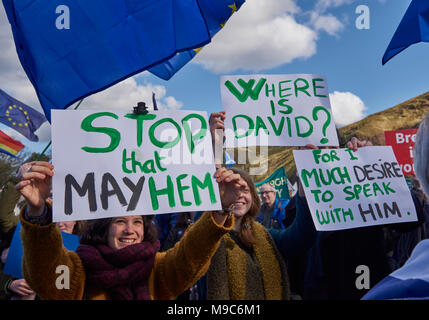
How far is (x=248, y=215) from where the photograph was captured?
2379mm

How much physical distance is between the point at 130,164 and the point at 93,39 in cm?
111

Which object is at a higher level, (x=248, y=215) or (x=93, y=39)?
(x=93, y=39)

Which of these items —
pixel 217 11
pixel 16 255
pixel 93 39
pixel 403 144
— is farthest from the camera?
pixel 403 144

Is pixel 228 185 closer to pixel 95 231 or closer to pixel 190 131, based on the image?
pixel 190 131

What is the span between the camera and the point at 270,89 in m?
2.49

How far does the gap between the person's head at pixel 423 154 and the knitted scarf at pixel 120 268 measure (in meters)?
1.30

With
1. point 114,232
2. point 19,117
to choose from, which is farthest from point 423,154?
point 19,117

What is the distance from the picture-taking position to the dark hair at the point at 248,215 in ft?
7.43

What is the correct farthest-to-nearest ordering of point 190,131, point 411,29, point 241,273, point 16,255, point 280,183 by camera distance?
point 280,183, point 411,29, point 16,255, point 241,273, point 190,131

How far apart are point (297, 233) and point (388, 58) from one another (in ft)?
5.52

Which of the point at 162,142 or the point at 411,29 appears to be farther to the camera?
the point at 411,29

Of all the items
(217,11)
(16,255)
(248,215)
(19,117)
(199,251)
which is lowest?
(199,251)
